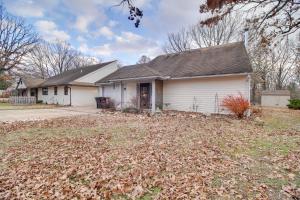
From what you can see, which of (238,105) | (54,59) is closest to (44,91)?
(54,59)

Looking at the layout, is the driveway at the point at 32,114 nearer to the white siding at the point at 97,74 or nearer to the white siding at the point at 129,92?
the white siding at the point at 129,92

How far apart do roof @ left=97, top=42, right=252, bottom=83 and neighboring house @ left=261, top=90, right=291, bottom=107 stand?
19.3 meters

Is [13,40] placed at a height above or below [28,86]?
above

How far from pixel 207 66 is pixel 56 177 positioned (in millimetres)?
12907

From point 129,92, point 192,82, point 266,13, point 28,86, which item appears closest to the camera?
point 266,13

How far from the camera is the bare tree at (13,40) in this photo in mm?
31719

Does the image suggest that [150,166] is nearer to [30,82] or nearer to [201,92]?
[201,92]

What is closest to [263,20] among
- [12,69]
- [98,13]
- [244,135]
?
Result: [244,135]

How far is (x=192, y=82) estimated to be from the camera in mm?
15188

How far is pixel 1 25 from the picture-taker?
105 feet

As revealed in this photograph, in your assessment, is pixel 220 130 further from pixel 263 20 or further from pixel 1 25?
pixel 1 25

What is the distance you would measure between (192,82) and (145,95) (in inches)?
169

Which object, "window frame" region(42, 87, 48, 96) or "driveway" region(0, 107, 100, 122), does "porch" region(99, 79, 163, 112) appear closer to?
"driveway" region(0, 107, 100, 122)

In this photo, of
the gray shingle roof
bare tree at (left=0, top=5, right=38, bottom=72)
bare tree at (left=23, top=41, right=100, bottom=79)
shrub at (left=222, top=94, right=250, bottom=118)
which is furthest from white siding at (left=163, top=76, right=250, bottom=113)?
bare tree at (left=23, top=41, right=100, bottom=79)
